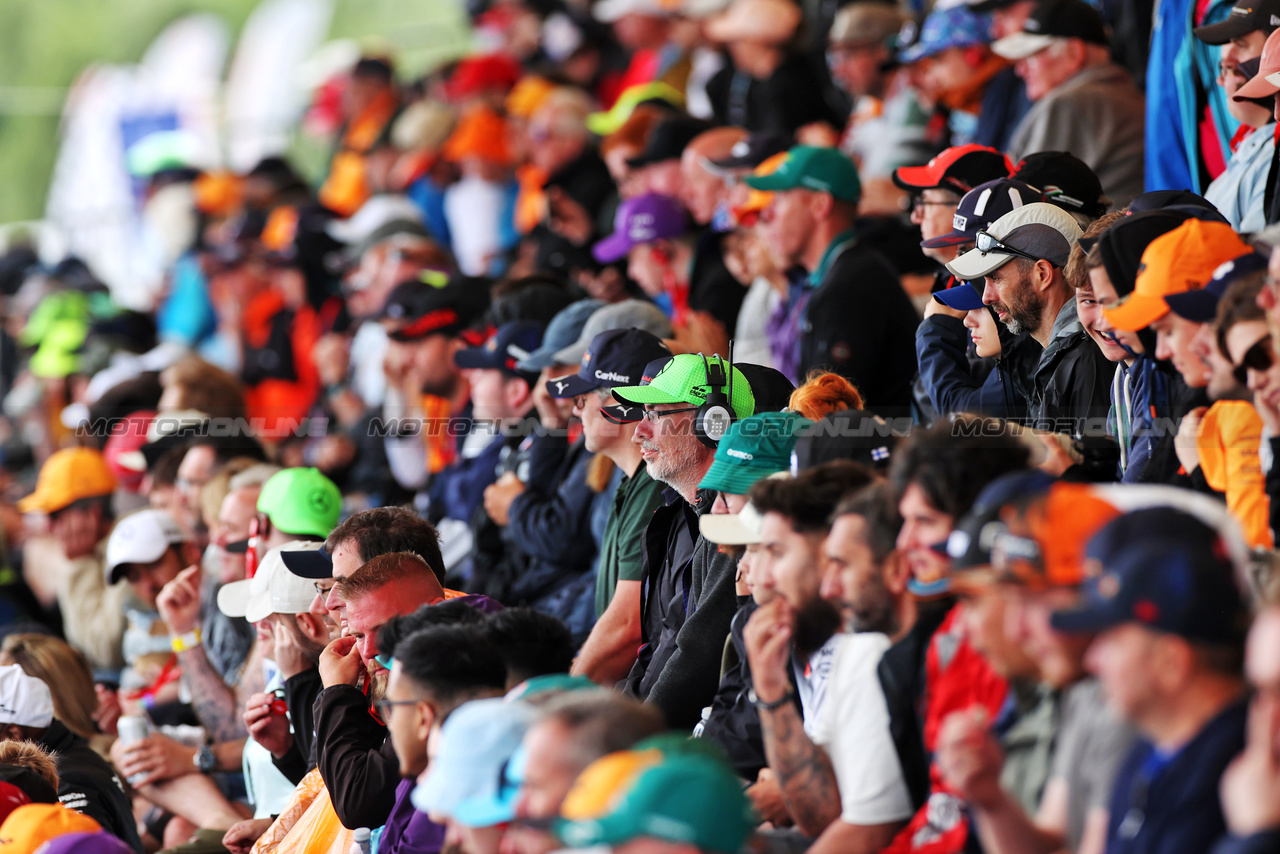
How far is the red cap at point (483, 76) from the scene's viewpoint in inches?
451

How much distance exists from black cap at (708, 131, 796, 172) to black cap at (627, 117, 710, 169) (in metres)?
0.96

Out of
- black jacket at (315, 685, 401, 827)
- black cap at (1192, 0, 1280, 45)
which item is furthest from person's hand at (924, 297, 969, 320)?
black jacket at (315, 685, 401, 827)

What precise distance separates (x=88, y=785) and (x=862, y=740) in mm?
2803

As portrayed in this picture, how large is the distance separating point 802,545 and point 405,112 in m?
9.20

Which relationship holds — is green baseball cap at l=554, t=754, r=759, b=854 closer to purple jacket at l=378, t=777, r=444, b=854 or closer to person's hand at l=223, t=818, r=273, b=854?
purple jacket at l=378, t=777, r=444, b=854

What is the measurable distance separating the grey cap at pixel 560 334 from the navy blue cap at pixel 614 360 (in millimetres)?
773

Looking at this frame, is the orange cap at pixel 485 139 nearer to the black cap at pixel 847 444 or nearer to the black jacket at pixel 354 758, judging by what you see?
the black jacket at pixel 354 758

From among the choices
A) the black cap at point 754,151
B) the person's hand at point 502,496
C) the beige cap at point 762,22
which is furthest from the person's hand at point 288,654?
the beige cap at point 762,22

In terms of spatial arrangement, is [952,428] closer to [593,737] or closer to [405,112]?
[593,737]

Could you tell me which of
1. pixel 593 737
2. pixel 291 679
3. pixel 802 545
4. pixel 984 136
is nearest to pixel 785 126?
pixel 984 136

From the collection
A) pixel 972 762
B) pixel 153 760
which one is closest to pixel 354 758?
pixel 153 760

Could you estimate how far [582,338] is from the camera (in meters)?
5.95

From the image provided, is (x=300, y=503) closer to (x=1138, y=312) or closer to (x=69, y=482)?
(x=69, y=482)

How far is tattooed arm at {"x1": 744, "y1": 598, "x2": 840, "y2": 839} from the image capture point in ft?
10.5
